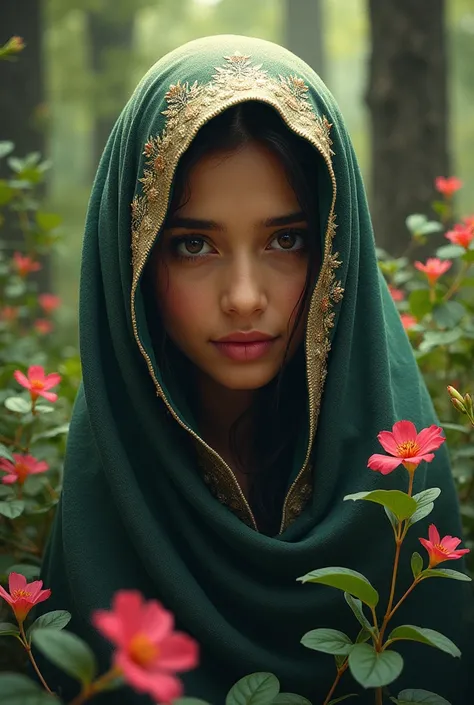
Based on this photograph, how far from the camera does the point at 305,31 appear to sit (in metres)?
12.0

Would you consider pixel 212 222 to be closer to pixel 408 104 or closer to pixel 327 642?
pixel 327 642

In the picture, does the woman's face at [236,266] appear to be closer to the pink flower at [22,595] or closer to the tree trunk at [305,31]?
the pink flower at [22,595]

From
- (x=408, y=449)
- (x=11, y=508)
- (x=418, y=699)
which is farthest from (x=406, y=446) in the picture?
(x=11, y=508)

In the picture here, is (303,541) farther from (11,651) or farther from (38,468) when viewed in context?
(11,651)

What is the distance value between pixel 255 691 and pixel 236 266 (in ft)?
2.26

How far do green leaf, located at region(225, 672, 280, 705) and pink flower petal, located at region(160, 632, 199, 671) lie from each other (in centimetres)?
45

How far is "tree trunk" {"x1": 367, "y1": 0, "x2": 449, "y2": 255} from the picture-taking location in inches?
130

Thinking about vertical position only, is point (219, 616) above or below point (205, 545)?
below

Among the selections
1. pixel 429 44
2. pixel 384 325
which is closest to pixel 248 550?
pixel 384 325

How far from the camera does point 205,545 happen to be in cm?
151

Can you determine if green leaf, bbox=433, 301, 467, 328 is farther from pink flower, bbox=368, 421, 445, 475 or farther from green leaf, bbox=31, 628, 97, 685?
green leaf, bbox=31, 628, 97, 685

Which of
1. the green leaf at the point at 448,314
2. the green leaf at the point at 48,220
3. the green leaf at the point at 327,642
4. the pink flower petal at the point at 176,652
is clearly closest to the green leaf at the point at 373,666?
the green leaf at the point at 327,642

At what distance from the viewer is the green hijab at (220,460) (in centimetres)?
144

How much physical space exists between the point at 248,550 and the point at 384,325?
49 cm
